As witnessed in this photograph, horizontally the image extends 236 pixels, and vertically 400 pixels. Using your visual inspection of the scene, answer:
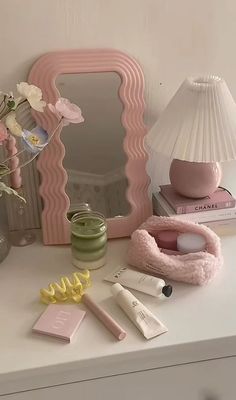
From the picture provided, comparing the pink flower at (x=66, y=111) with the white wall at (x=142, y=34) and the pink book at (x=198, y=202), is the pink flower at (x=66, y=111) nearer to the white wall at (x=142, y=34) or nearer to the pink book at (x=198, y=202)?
the white wall at (x=142, y=34)

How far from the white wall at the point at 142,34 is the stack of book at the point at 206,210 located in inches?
6.7

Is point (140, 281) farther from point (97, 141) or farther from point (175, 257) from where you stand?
point (97, 141)

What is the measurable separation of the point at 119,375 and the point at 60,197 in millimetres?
357

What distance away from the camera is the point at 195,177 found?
3.24 feet

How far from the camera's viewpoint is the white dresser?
29.2 inches

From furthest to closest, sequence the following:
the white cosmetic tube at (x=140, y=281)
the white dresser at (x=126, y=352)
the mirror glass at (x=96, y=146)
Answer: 1. the mirror glass at (x=96, y=146)
2. the white cosmetic tube at (x=140, y=281)
3. the white dresser at (x=126, y=352)

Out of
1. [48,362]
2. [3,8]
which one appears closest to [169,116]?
[3,8]

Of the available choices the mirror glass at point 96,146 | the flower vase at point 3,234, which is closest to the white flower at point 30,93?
the mirror glass at point 96,146

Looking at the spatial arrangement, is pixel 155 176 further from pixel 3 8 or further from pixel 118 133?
pixel 3 8

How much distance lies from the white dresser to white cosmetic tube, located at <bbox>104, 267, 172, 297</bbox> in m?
0.01

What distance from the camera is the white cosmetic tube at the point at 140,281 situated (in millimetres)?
852

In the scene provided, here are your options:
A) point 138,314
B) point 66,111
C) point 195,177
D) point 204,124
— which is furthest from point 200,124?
point 138,314

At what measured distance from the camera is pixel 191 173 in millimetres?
987

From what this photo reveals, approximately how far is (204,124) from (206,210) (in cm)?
18
